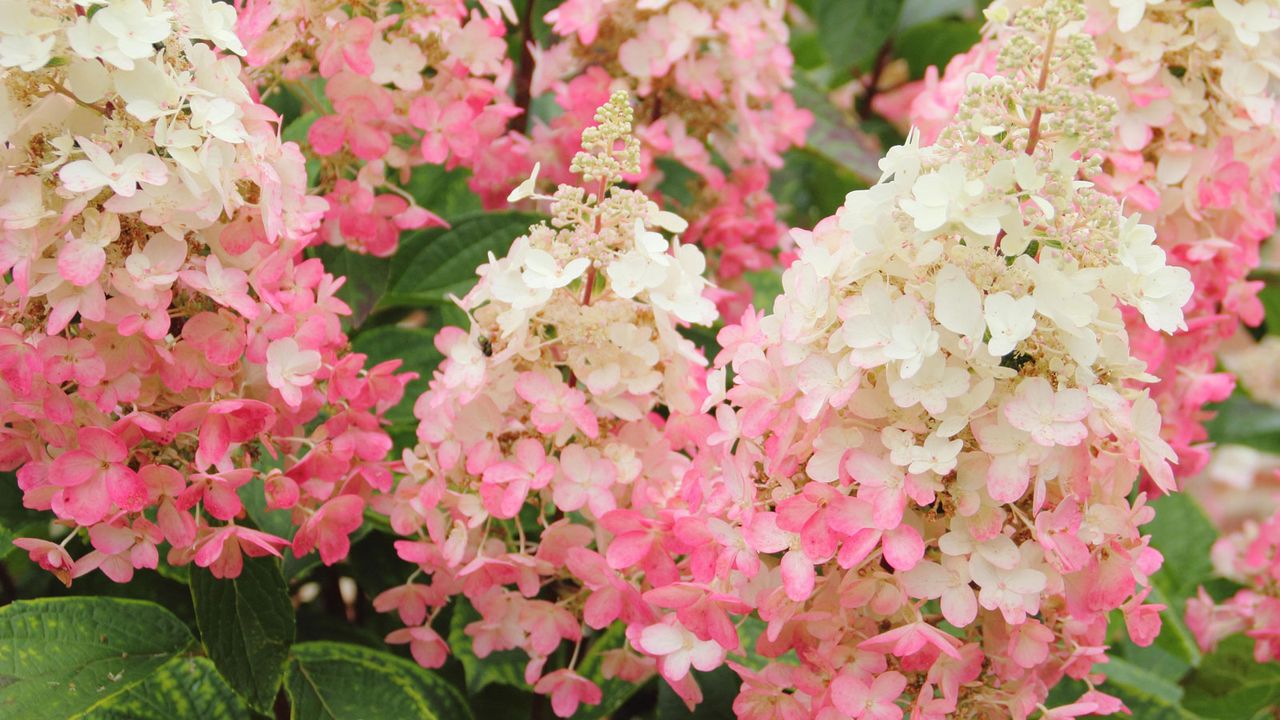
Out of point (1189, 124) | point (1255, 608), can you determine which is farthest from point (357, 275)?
point (1255, 608)

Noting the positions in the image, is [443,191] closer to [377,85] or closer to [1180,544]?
[377,85]

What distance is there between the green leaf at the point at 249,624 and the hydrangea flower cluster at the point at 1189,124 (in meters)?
0.64

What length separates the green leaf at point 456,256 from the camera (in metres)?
1.09

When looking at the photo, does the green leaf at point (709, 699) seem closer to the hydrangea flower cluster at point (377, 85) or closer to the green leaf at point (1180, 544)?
the hydrangea flower cluster at point (377, 85)

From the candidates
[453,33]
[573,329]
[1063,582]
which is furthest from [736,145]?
[1063,582]

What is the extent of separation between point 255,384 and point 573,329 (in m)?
0.21

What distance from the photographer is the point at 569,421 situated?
0.78 metres

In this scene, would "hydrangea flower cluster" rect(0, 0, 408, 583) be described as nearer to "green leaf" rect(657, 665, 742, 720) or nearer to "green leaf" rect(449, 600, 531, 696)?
"green leaf" rect(449, 600, 531, 696)

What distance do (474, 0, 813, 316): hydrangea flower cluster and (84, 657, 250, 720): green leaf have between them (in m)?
0.45

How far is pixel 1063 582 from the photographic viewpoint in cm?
71

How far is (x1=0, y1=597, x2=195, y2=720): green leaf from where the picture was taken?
0.82 m

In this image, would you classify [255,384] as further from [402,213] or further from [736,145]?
[736,145]

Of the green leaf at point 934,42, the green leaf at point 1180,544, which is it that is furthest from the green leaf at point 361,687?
the green leaf at point 934,42

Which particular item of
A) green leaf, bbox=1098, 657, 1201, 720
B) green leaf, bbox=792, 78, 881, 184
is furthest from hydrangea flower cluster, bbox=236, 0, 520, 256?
green leaf, bbox=1098, 657, 1201, 720
